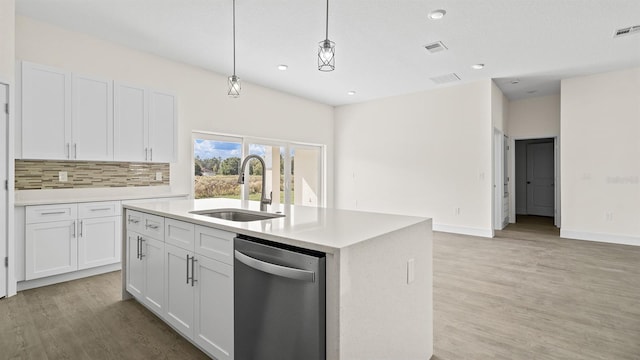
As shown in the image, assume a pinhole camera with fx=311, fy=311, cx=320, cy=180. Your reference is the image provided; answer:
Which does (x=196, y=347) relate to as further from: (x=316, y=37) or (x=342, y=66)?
(x=342, y=66)

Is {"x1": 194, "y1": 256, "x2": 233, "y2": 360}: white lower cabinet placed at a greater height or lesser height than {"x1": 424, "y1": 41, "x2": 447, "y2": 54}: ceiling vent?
lesser

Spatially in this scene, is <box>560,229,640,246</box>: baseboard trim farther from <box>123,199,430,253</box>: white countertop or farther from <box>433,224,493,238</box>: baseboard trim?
<box>123,199,430,253</box>: white countertop

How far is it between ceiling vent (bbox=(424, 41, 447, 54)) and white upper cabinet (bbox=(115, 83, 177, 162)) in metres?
3.48

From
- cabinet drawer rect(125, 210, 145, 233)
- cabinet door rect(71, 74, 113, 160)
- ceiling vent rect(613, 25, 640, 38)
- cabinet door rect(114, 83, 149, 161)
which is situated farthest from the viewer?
cabinet door rect(114, 83, 149, 161)

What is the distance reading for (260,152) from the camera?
6148mm

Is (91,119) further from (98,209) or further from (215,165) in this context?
(215,165)

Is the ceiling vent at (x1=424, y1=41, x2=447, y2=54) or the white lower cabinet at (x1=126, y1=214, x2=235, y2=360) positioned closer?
the white lower cabinet at (x1=126, y1=214, x2=235, y2=360)

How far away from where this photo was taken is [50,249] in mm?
3172

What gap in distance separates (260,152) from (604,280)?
532 centimetres

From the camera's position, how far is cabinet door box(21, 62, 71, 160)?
3.10 meters

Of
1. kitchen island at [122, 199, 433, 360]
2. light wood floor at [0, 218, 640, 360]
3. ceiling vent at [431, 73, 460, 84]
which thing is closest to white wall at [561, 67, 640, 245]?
light wood floor at [0, 218, 640, 360]

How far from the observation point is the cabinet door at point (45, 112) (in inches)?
122

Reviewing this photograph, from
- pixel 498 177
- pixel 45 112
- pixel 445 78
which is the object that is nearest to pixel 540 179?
pixel 498 177

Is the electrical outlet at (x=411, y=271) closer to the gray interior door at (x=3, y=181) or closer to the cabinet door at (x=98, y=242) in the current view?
the cabinet door at (x=98, y=242)
